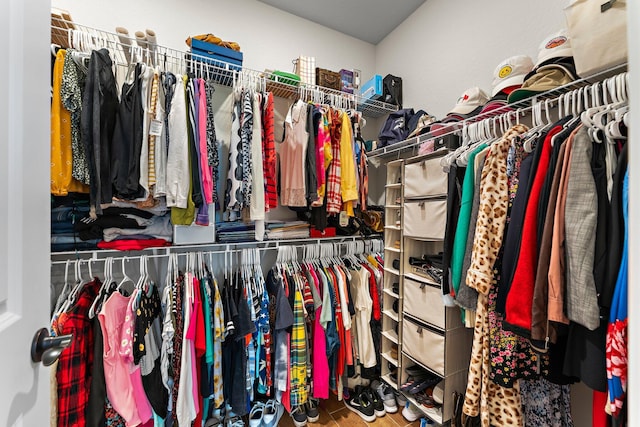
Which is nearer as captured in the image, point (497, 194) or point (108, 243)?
point (497, 194)

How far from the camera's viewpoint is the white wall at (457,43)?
143 cm

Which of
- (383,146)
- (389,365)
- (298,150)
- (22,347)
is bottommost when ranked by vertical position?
(389,365)

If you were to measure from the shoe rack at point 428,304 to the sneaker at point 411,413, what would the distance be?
171 mm

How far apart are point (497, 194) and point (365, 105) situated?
1.44 meters

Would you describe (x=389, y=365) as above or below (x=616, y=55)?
below

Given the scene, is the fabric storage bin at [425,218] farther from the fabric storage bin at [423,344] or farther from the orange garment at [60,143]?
the orange garment at [60,143]

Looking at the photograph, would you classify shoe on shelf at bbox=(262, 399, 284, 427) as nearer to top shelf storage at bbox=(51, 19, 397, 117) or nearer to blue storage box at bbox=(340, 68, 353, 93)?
top shelf storage at bbox=(51, 19, 397, 117)

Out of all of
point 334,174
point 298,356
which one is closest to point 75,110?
point 334,174

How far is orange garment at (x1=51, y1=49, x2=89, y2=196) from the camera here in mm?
1091

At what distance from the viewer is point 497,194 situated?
1040mm

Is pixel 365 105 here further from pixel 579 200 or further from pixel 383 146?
pixel 579 200

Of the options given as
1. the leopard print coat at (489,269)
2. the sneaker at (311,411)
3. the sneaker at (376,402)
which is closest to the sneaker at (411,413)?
the sneaker at (376,402)

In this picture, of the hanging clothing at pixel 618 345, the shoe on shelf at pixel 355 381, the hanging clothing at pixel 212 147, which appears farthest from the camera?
the shoe on shelf at pixel 355 381

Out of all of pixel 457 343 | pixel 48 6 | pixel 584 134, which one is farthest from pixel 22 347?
pixel 457 343
